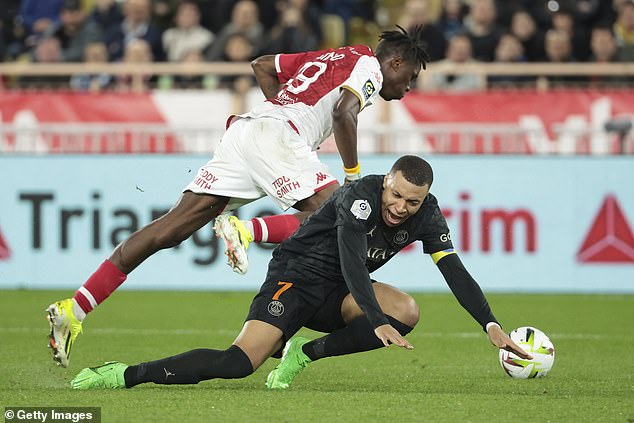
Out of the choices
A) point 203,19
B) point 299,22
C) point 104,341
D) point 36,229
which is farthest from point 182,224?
point 203,19

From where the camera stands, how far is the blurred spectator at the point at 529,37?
16109 millimetres

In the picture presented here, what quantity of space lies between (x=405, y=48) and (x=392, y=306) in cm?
182

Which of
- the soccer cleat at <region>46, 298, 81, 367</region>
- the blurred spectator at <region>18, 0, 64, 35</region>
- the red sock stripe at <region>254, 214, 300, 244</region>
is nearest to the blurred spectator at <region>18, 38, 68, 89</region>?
the blurred spectator at <region>18, 0, 64, 35</region>

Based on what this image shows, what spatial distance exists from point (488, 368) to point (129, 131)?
7.12m

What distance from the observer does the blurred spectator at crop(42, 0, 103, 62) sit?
16609 mm

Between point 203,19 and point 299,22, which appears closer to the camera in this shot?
point 299,22

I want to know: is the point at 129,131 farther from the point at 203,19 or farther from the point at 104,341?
the point at 104,341

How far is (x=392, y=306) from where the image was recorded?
23.4ft

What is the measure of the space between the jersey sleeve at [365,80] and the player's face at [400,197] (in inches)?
52.4

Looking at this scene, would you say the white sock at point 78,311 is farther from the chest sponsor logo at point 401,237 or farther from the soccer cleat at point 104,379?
the chest sponsor logo at point 401,237

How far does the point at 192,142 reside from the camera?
14.2m

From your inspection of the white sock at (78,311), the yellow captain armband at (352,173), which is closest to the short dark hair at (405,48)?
the yellow captain armband at (352,173)

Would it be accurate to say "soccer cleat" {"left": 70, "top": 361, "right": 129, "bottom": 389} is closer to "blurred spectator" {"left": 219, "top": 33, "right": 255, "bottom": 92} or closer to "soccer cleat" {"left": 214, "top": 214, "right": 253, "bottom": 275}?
"soccer cleat" {"left": 214, "top": 214, "right": 253, "bottom": 275}

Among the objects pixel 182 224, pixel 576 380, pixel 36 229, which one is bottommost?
pixel 36 229
